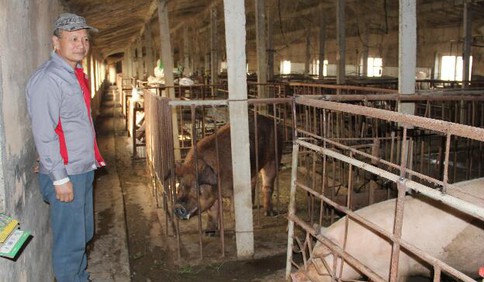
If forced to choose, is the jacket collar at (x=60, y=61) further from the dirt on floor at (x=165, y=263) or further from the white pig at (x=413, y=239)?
the dirt on floor at (x=165, y=263)

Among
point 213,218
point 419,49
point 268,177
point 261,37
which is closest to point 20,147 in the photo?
point 213,218

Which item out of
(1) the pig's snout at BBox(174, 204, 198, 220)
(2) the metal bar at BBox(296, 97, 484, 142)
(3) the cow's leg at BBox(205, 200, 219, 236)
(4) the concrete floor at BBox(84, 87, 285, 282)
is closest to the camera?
(2) the metal bar at BBox(296, 97, 484, 142)

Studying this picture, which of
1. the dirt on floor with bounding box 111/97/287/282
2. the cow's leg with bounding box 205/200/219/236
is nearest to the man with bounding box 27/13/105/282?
the dirt on floor with bounding box 111/97/287/282

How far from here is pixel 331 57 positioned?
28531mm

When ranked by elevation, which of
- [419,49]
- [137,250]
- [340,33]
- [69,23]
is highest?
[419,49]

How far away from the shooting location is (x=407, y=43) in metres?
4.57

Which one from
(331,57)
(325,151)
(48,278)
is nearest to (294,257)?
(325,151)

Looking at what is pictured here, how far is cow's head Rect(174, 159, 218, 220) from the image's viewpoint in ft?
16.0

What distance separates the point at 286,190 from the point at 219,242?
93.2 inches

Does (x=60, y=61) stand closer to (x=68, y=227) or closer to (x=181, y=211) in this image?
(x=68, y=227)

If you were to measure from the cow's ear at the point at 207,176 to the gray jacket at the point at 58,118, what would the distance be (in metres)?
1.76

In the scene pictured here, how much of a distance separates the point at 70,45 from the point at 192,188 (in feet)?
7.83

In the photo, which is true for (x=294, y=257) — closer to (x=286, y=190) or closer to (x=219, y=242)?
(x=219, y=242)

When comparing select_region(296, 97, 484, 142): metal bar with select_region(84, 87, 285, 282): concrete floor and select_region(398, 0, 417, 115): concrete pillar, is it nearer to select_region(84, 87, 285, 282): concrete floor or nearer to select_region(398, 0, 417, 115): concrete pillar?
select_region(398, 0, 417, 115): concrete pillar
